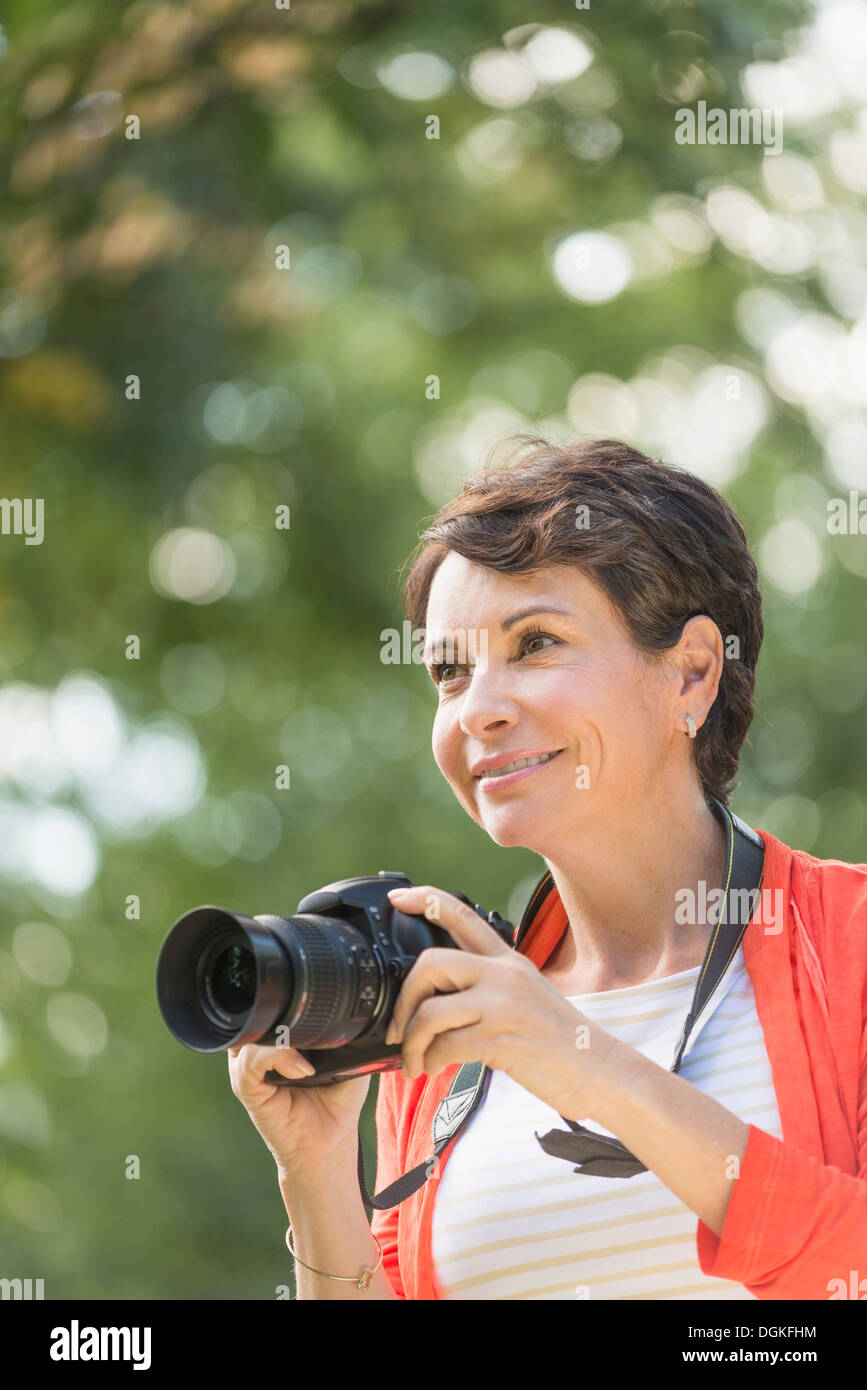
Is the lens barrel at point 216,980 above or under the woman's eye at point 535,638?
under

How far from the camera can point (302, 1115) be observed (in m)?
1.98

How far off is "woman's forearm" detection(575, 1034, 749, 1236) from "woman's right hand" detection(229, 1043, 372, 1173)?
462 mm

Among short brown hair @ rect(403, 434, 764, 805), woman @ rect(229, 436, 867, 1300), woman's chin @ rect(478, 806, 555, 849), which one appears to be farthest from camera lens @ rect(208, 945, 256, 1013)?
short brown hair @ rect(403, 434, 764, 805)

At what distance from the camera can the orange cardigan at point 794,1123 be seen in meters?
1.53

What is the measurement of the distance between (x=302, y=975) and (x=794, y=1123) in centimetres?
57

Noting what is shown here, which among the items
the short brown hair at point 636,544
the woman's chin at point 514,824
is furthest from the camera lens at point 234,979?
the short brown hair at point 636,544

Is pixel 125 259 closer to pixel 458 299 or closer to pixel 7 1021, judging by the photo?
pixel 458 299

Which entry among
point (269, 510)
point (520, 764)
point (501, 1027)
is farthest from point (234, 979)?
point (269, 510)

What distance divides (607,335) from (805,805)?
2.19 m

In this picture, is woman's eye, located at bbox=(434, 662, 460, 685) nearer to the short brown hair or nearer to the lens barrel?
the short brown hair

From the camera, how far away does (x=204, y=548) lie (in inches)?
233

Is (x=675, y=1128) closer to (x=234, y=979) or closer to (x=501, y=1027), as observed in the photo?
(x=501, y=1027)

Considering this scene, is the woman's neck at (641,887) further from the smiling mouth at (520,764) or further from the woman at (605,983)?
the smiling mouth at (520,764)
